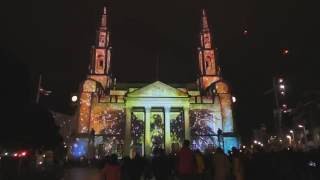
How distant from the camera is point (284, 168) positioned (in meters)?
15.6

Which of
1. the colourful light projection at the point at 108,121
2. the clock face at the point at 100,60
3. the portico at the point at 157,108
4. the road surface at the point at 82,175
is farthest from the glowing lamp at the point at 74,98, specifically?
the road surface at the point at 82,175

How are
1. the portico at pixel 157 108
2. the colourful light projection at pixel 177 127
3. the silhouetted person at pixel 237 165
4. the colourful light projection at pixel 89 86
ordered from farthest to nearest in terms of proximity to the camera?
the colourful light projection at pixel 89 86
the colourful light projection at pixel 177 127
the portico at pixel 157 108
the silhouetted person at pixel 237 165

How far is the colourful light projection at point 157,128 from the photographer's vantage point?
80.1 m

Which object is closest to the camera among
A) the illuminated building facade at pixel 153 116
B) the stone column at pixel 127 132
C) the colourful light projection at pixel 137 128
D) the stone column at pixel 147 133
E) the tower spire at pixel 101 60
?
the stone column at pixel 127 132

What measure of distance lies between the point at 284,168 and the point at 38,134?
21.3m

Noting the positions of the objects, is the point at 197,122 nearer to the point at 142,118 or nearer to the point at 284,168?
the point at 142,118

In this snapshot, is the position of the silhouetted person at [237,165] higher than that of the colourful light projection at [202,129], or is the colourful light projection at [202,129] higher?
the colourful light projection at [202,129]

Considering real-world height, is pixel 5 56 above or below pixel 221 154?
above

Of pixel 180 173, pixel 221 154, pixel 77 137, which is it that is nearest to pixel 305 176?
pixel 221 154

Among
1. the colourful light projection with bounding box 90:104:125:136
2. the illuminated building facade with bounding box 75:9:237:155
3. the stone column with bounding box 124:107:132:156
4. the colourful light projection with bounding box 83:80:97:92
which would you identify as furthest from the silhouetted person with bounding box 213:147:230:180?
the colourful light projection with bounding box 83:80:97:92

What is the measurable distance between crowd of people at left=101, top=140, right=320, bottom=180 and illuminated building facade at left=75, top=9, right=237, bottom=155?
196 ft

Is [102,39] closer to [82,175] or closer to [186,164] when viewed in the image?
[82,175]

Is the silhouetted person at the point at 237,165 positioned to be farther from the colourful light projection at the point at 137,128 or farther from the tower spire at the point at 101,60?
the tower spire at the point at 101,60

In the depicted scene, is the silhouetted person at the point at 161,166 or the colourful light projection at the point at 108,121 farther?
the colourful light projection at the point at 108,121
